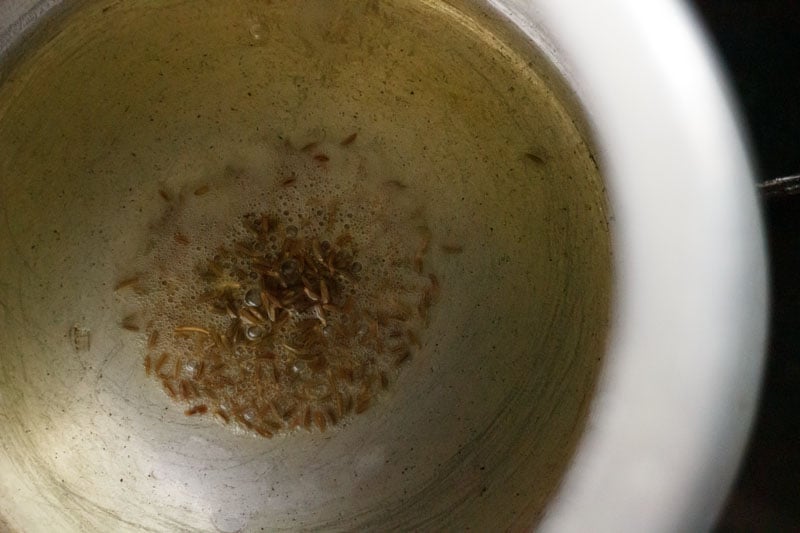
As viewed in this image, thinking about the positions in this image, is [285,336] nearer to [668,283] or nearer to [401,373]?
[401,373]

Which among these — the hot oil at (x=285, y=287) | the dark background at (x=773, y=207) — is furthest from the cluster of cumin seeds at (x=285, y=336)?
the dark background at (x=773, y=207)

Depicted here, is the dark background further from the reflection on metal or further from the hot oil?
the hot oil

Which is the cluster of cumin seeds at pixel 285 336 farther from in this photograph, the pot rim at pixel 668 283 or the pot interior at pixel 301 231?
the pot rim at pixel 668 283

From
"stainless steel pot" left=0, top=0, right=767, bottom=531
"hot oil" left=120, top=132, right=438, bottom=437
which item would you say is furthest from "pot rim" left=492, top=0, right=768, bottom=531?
"hot oil" left=120, top=132, right=438, bottom=437

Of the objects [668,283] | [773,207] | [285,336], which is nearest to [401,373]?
[285,336]

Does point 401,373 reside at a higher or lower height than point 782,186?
lower

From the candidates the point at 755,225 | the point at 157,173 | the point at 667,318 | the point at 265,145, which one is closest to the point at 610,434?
the point at 667,318
